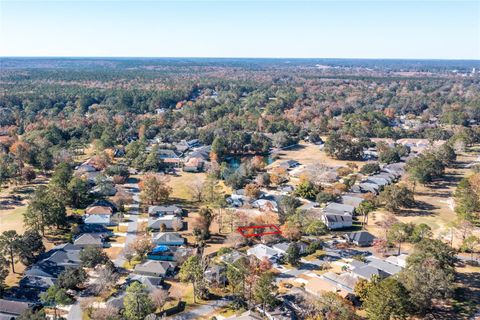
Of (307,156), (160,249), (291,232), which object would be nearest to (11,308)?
(160,249)

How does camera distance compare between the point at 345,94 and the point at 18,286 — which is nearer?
the point at 18,286

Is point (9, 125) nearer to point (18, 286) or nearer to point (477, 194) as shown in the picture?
point (18, 286)

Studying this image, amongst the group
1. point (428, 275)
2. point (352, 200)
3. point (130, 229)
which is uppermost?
point (428, 275)

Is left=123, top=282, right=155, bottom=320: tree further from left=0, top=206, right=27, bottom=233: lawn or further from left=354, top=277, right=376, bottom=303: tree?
left=0, top=206, right=27, bottom=233: lawn

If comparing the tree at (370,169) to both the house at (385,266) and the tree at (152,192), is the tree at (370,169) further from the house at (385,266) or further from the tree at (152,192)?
the tree at (152,192)

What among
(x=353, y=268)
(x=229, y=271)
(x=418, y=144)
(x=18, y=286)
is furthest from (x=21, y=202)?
(x=418, y=144)

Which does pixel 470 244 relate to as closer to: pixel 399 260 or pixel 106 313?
pixel 399 260

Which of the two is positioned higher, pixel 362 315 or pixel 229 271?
pixel 229 271
